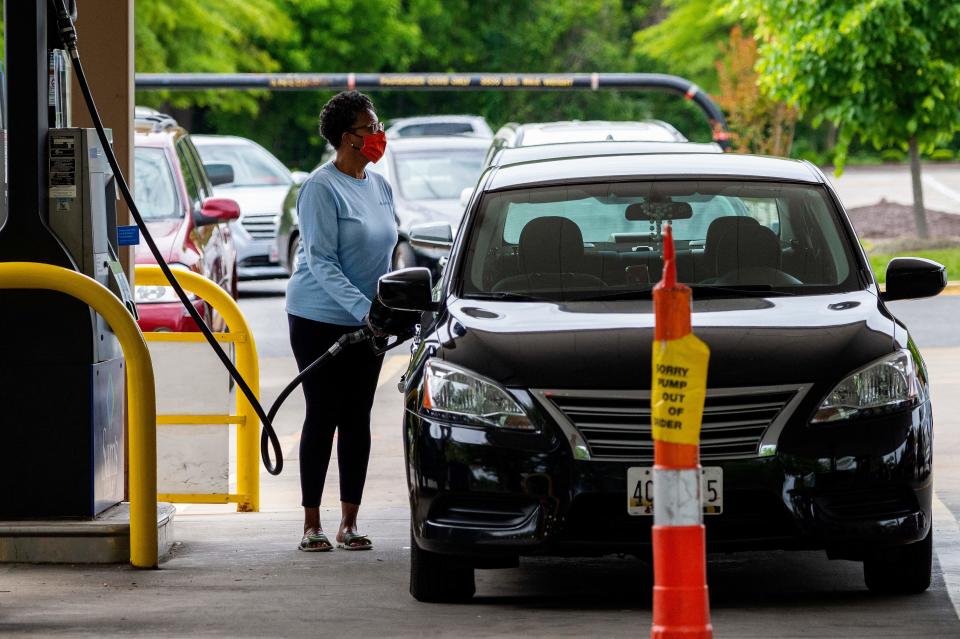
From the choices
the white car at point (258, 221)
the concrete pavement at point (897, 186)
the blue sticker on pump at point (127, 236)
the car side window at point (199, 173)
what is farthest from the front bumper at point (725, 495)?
the concrete pavement at point (897, 186)

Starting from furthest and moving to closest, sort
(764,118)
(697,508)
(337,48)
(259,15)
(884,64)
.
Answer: (337,48)
(259,15)
(764,118)
(884,64)
(697,508)

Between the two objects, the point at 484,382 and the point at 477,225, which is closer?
the point at 484,382

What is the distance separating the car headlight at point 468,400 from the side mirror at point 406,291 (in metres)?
0.61

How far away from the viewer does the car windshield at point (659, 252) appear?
22.2 feet

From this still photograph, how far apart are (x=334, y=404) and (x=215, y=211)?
523 centimetres

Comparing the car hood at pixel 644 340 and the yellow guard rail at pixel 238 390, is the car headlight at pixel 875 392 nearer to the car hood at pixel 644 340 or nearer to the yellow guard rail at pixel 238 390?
the car hood at pixel 644 340

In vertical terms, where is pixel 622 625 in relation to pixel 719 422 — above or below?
below

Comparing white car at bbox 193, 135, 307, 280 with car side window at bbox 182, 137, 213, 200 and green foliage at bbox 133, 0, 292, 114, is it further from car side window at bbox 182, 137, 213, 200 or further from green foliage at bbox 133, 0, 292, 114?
green foliage at bbox 133, 0, 292, 114

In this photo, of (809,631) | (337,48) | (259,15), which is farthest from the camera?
(337,48)

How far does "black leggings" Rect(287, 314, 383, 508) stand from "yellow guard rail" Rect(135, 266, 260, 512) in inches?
33.8

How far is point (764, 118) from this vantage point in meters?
28.3

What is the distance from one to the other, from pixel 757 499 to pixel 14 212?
2.99 metres

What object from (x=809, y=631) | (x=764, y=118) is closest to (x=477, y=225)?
(x=809, y=631)

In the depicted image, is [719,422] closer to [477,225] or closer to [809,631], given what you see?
[809,631]
